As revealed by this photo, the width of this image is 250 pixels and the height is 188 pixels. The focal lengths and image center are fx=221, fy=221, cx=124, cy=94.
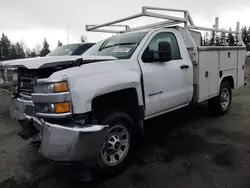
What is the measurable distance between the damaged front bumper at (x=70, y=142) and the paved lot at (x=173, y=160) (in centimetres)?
59

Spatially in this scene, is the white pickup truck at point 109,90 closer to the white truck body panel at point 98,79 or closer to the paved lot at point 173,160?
the white truck body panel at point 98,79

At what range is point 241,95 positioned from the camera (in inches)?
302

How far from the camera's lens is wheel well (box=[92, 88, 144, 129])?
276cm

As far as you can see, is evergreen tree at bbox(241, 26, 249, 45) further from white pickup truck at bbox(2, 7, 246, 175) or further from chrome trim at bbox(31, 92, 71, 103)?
chrome trim at bbox(31, 92, 71, 103)

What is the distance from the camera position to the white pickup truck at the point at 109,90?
2.37 meters

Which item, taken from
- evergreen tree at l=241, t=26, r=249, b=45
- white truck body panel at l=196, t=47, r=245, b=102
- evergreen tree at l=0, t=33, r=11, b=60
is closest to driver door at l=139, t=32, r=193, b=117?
white truck body panel at l=196, t=47, r=245, b=102

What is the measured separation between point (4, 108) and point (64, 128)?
5.36 metres

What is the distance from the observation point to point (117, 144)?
9.64 feet

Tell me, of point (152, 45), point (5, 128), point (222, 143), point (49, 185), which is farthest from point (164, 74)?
point (5, 128)

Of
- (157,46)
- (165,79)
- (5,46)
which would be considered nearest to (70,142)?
(165,79)

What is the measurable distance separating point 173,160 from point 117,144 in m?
0.94

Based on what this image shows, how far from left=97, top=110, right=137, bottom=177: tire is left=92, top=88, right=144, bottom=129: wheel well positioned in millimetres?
121

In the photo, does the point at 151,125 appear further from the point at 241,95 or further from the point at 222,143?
the point at 241,95

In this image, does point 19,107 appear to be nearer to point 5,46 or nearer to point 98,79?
point 98,79
